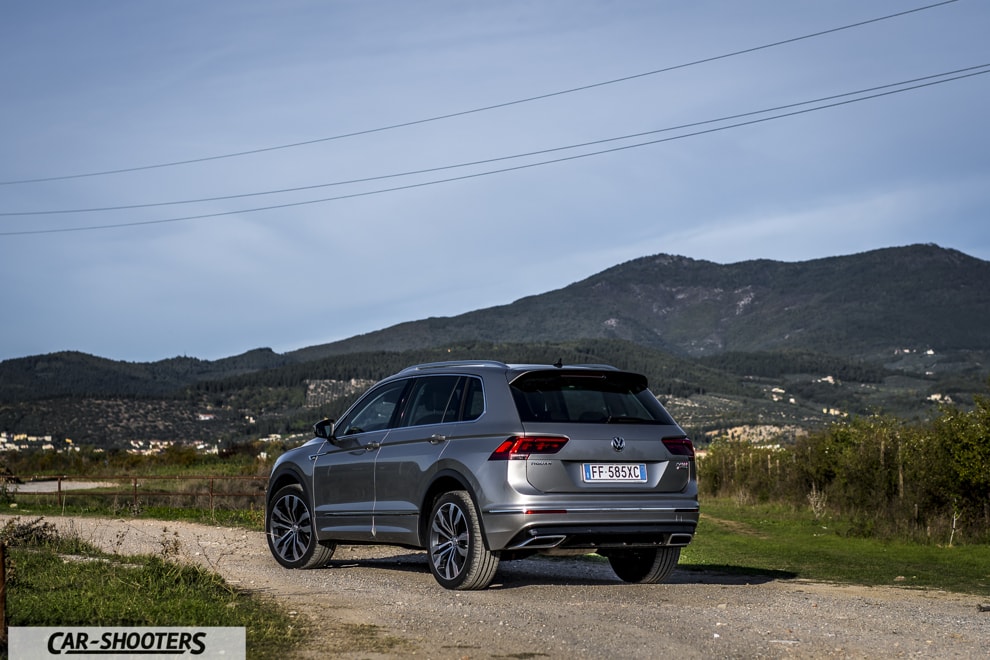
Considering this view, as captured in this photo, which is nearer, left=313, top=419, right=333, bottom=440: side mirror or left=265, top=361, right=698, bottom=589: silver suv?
left=265, top=361, right=698, bottom=589: silver suv

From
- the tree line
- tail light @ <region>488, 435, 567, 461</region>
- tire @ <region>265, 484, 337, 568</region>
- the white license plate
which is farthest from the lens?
the tree line

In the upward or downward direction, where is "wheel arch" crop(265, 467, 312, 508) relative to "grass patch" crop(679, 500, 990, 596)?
upward

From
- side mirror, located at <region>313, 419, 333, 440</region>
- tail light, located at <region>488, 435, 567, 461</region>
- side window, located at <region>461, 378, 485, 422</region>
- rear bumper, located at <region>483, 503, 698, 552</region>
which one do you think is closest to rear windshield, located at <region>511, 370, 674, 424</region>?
tail light, located at <region>488, 435, 567, 461</region>

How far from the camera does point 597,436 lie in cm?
979

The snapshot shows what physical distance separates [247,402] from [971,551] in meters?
159

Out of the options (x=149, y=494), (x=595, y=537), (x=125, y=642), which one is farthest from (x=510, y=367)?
(x=149, y=494)

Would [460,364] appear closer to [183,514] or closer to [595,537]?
[595,537]

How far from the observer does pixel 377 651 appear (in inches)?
286

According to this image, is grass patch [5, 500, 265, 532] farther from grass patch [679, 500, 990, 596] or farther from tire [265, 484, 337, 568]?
grass patch [679, 500, 990, 596]

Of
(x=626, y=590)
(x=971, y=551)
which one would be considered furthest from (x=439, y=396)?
(x=971, y=551)

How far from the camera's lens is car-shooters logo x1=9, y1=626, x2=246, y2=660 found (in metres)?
6.96

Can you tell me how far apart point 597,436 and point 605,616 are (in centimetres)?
159

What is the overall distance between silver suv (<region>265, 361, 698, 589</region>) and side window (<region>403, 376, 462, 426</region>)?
2 centimetres

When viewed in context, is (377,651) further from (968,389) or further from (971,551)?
(968,389)
